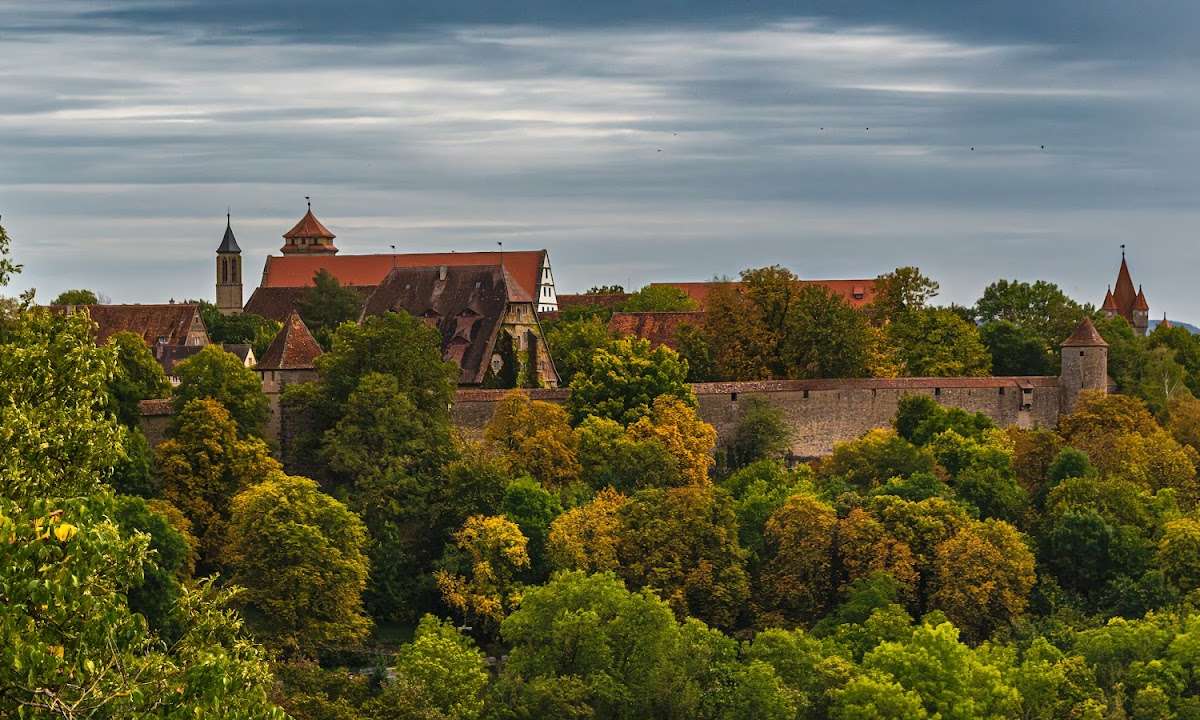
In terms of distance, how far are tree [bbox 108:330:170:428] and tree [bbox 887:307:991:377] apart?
978 inches

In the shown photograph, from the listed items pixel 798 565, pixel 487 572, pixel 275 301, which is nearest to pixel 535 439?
pixel 487 572

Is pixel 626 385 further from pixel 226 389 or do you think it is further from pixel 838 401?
pixel 226 389

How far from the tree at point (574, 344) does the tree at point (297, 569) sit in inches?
694

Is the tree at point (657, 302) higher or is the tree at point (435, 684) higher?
the tree at point (657, 302)

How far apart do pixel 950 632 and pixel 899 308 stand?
97.8 ft

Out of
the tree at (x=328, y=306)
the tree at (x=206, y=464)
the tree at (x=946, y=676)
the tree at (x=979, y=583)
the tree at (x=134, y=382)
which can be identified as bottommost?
the tree at (x=946, y=676)

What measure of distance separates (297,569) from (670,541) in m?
9.28

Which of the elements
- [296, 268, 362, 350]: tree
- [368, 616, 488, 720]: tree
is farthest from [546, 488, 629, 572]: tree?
[296, 268, 362, 350]: tree

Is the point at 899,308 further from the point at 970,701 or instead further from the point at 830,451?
the point at 970,701

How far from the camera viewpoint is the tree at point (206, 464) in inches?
2009

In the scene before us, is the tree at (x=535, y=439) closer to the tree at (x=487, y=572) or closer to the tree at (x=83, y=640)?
the tree at (x=487, y=572)

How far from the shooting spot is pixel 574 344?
72000 millimetres

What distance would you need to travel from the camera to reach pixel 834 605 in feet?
170

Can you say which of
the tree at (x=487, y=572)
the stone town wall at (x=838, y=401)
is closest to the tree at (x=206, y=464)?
the tree at (x=487, y=572)
